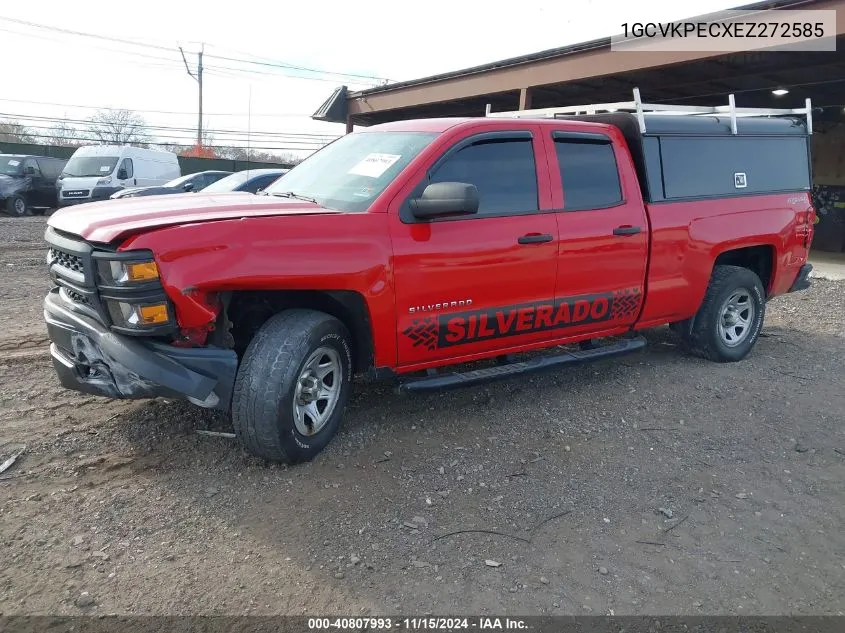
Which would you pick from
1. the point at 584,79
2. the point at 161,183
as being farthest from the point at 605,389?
the point at 161,183

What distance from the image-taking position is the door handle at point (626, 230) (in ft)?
15.9

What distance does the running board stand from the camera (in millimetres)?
4121

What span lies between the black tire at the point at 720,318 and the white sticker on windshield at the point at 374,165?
3112mm

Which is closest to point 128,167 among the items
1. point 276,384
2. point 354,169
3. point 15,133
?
point 354,169

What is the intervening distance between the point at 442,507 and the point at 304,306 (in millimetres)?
1362

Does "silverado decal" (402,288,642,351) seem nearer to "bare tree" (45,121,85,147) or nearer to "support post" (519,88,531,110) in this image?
"support post" (519,88,531,110)

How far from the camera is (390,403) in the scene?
4688 mm

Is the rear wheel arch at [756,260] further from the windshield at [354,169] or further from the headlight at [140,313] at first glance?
the headlight at [140,313]

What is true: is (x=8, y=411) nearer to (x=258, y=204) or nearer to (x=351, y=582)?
(x=258, y=204)

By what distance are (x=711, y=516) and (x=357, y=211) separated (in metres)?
2.48

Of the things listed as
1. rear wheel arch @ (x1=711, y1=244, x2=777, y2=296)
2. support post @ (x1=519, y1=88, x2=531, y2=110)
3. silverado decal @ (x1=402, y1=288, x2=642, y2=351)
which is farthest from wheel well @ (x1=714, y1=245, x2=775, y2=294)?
support post @ (x1=519, y1=88, x2=531, y2=110)

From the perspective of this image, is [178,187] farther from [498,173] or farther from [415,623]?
[415,623]

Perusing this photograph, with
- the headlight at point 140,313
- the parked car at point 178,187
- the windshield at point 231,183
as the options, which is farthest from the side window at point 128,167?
the headlight at point 140,313

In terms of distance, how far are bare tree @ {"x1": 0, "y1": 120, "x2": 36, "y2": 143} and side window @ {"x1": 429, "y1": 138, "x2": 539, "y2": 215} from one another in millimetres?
43300
